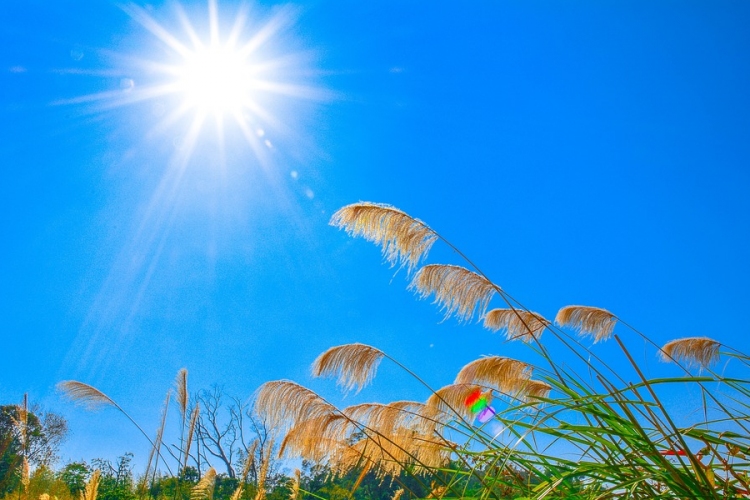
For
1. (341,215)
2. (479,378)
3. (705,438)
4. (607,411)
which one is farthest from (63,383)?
(705,438)

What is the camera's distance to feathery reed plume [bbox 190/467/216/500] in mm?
3207

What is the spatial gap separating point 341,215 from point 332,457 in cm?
154

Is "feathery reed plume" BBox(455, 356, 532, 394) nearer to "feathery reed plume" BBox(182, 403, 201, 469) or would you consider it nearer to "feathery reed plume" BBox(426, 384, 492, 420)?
"feathery reed plume" BBox(426, 384, 492, 420)

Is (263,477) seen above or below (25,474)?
below

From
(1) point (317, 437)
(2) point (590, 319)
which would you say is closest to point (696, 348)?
(2) point (590, 319)

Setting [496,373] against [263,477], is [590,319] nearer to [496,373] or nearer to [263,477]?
[496,373]

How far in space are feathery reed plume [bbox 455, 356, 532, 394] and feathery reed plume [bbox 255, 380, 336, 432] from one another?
4.86ft

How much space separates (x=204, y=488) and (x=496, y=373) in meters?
2.23

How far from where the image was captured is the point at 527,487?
2.27 metres

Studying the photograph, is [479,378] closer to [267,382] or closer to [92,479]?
[267,382]

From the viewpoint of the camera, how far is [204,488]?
10.7 ft

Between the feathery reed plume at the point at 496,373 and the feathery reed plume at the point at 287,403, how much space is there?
1480 mm

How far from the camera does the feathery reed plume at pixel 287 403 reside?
317cm

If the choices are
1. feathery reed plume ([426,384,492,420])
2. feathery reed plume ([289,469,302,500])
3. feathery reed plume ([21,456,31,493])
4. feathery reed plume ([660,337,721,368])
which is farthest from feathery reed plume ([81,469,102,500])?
feathery reed plume ([660,337,721,368])
